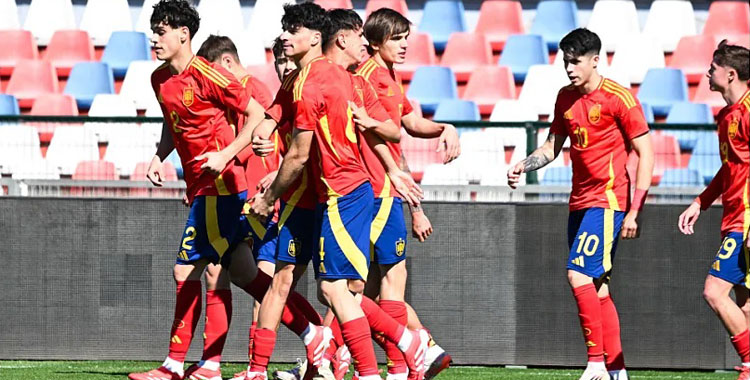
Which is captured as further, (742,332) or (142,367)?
(142,367)

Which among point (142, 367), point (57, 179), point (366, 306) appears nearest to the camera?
point (366, 306)

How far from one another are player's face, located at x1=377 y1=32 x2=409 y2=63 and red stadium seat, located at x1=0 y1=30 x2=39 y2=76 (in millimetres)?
8284

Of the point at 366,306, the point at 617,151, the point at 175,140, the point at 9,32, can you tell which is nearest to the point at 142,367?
the point at 175,140

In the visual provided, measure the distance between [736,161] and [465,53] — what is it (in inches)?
299

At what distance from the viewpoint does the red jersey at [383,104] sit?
7.21 m

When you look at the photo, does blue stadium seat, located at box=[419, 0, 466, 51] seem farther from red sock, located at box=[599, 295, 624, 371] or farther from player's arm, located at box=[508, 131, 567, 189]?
red sock, located at box=[599, 295, 624, 371]

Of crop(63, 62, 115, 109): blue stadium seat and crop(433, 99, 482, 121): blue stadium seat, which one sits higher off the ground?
crop(63, 62, 115, 109): blue stadium seat

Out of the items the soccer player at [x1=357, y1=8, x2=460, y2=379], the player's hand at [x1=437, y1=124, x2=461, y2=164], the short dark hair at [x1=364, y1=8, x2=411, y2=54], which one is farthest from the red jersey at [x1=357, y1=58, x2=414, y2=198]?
the player's hand at [x1=437, y1=124, x2=461, y2=164]

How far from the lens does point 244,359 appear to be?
33.0 feet

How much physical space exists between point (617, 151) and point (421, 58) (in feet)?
22.6

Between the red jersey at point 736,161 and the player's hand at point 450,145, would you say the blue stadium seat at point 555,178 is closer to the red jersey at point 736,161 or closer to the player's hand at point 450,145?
the red jersey at point 736,161

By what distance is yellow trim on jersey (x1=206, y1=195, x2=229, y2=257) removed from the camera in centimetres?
723

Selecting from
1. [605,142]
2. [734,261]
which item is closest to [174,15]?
[605,142]

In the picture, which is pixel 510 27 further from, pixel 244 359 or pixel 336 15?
pixel 336 15
